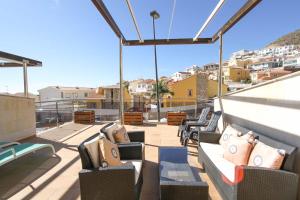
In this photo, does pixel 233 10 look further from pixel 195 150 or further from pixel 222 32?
pixel 195 150

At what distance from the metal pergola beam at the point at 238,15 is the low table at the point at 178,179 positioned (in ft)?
7.81

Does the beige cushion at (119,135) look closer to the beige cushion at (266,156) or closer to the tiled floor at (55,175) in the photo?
the tiled floor at (55,175)

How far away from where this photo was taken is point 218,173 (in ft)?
→ 8.28

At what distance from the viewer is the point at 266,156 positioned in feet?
7.45

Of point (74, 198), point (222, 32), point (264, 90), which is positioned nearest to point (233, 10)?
point (222, 32)

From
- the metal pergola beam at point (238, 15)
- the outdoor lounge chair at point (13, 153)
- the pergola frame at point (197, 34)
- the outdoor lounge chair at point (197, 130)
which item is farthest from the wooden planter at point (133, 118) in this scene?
the outdoor lounge chair at point (13, 153)

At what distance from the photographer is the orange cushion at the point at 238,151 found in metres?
2.63

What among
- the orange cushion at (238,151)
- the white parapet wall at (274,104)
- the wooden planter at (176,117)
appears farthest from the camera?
the wooden planter at (176,117)

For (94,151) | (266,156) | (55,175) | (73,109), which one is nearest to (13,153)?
(55,175)

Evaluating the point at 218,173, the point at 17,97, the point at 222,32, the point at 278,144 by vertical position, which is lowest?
the point at 218,173

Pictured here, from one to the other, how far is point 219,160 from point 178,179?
78 centimetres

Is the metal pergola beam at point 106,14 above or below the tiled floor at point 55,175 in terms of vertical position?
above

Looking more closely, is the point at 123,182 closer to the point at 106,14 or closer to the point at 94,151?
the point at 94,151

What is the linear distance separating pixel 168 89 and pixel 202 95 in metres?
3.99
